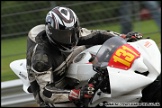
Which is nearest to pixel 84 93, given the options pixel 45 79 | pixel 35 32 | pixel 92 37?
pixel 45 79

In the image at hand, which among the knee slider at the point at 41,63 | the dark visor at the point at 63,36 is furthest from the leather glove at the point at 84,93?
the dark visor at the point at 63,36

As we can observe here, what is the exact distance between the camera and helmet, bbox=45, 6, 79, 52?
481cm

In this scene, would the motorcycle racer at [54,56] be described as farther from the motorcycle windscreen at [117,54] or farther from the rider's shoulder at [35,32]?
the motorcycle windscreen at [117,54]

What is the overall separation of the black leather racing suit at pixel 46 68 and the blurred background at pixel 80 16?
2.53 m

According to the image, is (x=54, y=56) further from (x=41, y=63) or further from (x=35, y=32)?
(x=35, y=32)

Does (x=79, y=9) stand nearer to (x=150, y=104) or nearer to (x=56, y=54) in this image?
(x=56, y=54)

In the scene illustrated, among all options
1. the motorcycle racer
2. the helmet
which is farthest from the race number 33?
the helmet

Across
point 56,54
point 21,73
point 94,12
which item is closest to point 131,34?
point 56,54

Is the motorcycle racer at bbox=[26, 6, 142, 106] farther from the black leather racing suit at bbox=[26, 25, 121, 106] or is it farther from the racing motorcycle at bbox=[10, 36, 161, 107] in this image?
the racing motorcycle at bbox=[10, 36, 161, 107]

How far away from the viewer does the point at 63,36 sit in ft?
15.9

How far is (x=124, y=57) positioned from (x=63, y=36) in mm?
701

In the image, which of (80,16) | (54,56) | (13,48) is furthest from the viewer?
(80,16)

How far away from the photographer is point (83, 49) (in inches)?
209

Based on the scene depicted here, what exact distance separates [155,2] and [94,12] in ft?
3.06
